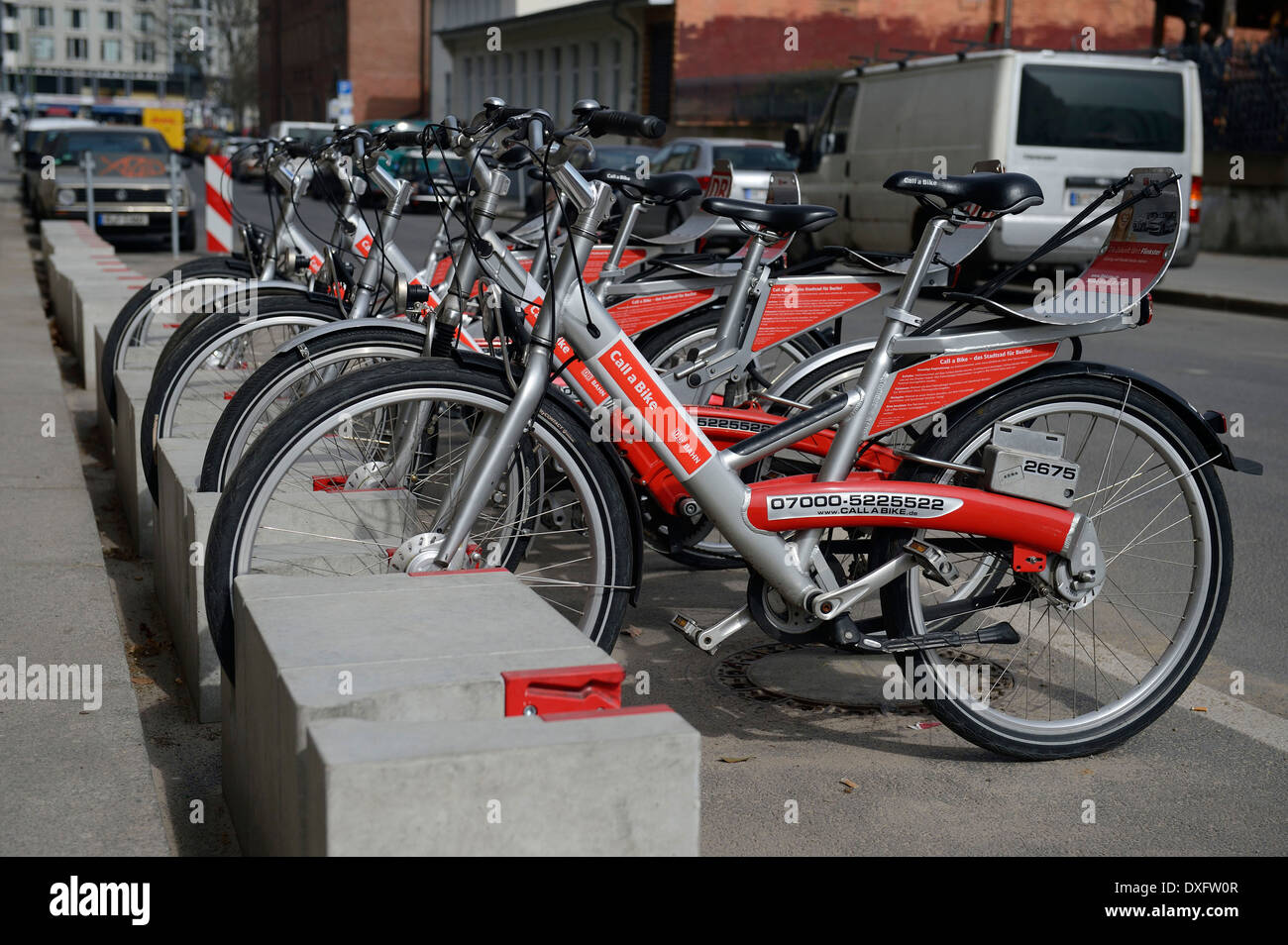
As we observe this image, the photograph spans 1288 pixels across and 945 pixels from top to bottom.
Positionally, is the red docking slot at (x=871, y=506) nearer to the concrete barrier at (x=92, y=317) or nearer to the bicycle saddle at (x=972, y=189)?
the bicycle saddle at (x=972, y=189)

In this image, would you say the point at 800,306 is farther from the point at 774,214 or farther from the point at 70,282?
the point at 70,282

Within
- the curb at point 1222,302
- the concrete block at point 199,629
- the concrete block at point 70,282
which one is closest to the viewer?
the concrete block at point 199,629

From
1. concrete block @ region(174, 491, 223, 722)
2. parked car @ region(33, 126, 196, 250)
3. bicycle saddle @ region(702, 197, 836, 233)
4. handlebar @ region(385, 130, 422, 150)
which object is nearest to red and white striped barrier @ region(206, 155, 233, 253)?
parked car @ region(33, 126, 196, 250)

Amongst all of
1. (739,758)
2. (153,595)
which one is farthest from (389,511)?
(153,595)

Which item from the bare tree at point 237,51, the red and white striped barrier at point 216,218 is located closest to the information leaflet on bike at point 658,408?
the red and white striped barrier at point 216,218

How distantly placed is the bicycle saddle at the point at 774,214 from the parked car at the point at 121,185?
646 inches

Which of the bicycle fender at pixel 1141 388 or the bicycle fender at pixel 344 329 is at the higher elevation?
the bicycle fender at pixel 344 329

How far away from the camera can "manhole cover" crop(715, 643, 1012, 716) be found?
13.3 feet

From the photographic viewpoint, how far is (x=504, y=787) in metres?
2.36

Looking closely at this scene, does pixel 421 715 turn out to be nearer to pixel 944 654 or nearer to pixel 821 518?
pixel 821 518

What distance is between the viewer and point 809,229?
4.87 m

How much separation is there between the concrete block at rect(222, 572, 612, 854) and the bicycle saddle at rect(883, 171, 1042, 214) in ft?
4.07

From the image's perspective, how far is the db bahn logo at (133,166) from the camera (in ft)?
70.2
